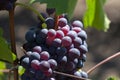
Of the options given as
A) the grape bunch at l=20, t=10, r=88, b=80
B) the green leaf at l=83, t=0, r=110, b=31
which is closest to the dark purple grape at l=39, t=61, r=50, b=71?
the grape bunch at l=20, t=10, r=88, b=80

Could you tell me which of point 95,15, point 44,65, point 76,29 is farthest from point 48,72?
point 95,15

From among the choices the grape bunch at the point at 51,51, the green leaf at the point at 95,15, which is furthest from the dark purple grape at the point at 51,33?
the green leaf at the point at 95,15

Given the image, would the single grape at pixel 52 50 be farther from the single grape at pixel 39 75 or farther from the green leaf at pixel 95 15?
the green leaf at pixel 95 15

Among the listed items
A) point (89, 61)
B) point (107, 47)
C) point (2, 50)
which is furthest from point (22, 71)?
point (107, 47)

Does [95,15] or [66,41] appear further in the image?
[95,15]

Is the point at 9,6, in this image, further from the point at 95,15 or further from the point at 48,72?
the point at 95,15

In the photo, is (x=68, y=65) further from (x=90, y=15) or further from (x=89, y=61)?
(x=89, y=61)
